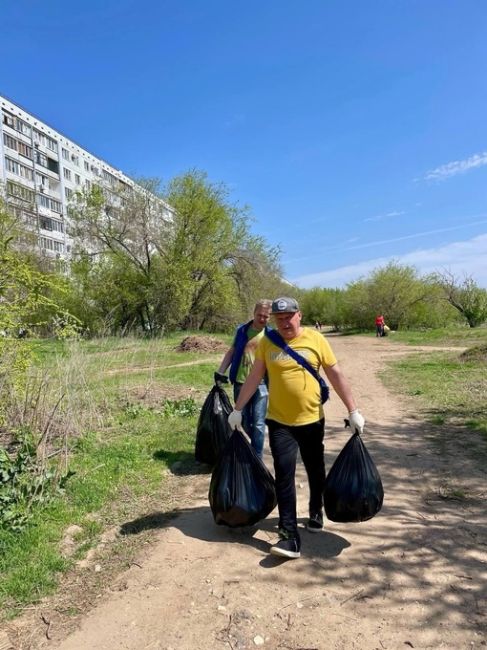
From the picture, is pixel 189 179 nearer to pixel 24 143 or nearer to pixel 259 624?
pixel 24 143

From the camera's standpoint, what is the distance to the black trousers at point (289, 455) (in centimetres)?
332

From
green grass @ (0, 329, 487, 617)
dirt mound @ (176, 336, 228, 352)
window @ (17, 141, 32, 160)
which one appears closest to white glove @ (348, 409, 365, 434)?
green grass @ (0, 329, 487, 617)

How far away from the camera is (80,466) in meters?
5.10

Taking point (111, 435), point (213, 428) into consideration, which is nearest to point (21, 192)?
point (111, 435)

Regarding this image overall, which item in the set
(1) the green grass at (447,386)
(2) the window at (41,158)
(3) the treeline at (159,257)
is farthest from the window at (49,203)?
(1) the green grass at (447,386)

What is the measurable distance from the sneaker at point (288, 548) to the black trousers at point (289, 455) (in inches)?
1.9

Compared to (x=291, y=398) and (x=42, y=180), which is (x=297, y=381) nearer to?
(x=291, y=398)

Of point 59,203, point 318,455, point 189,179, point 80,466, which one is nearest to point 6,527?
point 80,466

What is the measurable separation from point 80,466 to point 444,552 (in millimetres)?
3572

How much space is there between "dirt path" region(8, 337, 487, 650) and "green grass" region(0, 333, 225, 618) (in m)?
0.44

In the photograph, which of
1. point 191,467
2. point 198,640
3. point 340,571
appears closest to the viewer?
point 198,640

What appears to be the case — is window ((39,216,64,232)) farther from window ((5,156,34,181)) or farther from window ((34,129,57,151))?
window ((34,129,57,151))

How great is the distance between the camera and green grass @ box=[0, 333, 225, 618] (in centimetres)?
328

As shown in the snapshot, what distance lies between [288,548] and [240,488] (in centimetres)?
51
